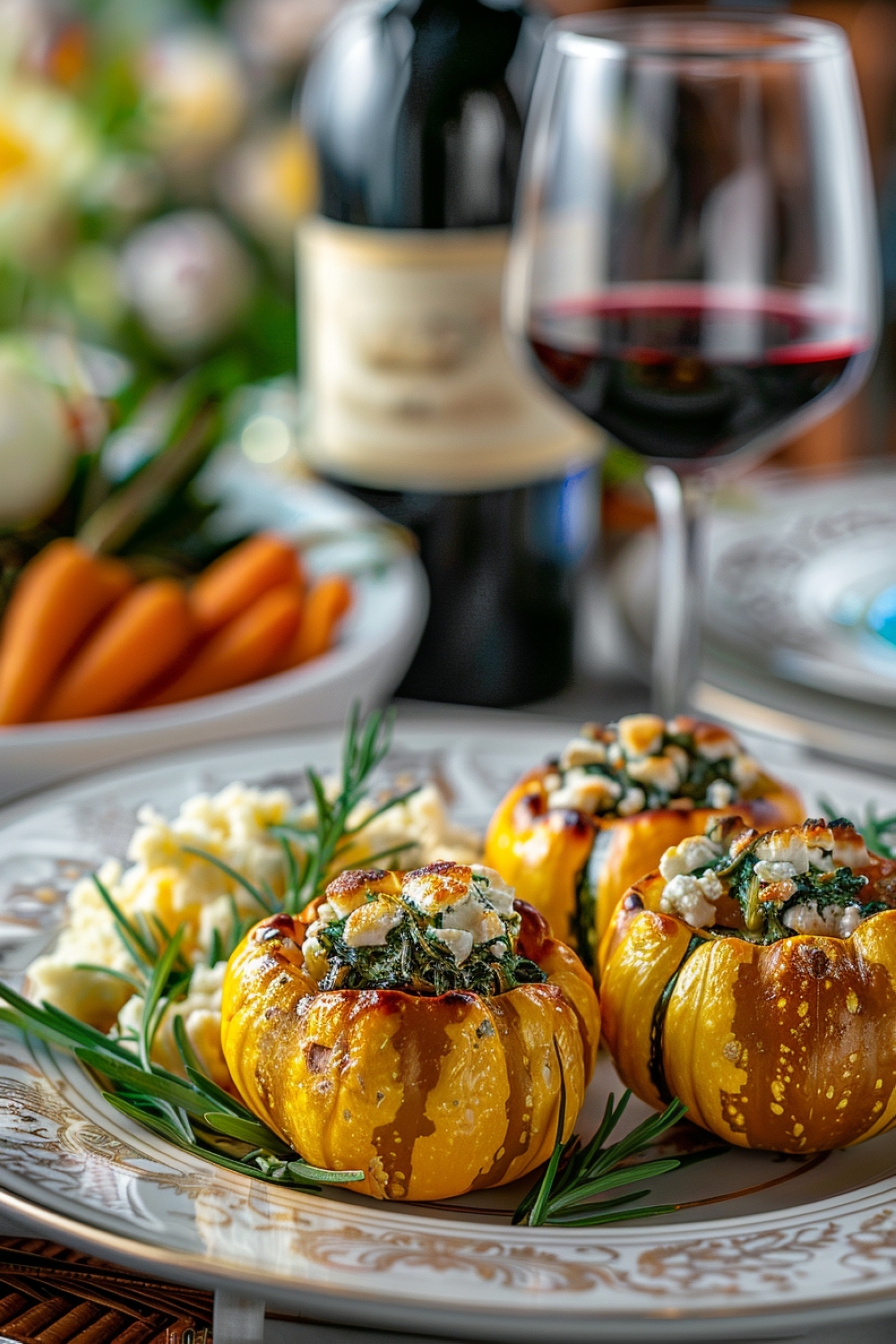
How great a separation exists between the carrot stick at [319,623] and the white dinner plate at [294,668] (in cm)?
1

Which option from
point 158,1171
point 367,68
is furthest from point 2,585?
point 158,1171

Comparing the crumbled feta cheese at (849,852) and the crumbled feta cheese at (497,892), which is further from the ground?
the crumbled feta cheese at (849,852)

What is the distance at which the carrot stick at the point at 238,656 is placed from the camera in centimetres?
108

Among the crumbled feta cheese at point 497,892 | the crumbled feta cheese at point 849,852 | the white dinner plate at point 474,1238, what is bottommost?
the white dinner plate at point 474,1238

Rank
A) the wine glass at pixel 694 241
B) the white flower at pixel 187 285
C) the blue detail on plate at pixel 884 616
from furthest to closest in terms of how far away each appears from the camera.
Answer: the white flower at pixel 187 285 → the blue detail on plate at pixel 884 616 → the wine glass at pixel 694 241

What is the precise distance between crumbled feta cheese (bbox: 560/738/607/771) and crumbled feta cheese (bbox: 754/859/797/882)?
14cm

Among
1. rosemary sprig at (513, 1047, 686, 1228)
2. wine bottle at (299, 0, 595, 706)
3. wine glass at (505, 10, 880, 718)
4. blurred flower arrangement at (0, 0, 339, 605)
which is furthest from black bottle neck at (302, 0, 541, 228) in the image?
rosemary sprig at (513, 1047, 686, 1228)

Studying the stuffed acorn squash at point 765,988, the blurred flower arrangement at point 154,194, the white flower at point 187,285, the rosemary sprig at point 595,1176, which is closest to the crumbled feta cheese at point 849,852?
the stuffed acorn squash at point 765,988

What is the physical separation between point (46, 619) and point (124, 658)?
6 cm

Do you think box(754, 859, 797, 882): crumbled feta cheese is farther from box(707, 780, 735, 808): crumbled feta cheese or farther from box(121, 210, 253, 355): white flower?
box(121, 210, 253, 355): white flower

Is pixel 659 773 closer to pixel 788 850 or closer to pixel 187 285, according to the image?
pixel 788 850

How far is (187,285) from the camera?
175 centimetres

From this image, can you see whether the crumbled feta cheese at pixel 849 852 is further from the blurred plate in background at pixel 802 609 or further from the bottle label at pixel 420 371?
the bottle label at pixel 420 371

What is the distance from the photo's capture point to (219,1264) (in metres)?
0.45
